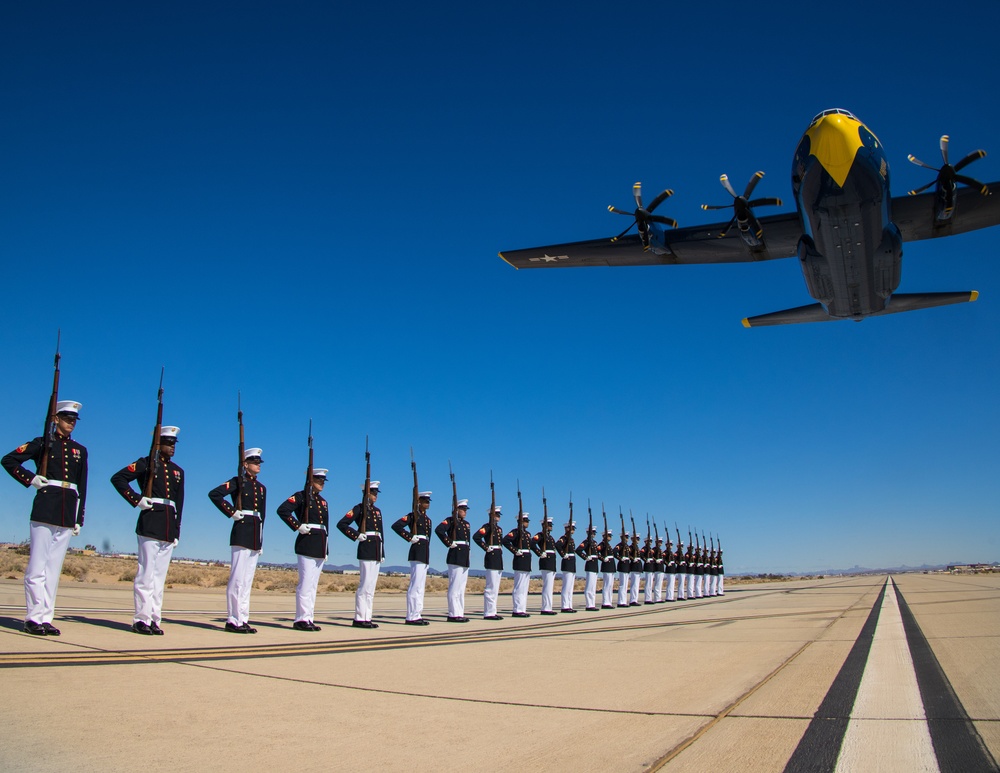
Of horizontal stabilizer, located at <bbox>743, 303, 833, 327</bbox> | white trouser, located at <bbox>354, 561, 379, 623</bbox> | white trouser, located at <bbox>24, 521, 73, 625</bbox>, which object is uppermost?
horizontal stabilizer, located at <bbox>743, 303, 833, 327</bbox>

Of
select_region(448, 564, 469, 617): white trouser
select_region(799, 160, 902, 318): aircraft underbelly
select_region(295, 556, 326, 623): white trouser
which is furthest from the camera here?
select_region(448, 564, 469, 617): white trouser

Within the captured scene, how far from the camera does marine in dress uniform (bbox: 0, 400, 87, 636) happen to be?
22.7 ft

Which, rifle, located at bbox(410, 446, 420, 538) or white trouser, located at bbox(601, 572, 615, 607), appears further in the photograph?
white trouser, located at bbox(601, 572, 615, 607)

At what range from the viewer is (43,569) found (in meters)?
7.10

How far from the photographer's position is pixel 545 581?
18969mm

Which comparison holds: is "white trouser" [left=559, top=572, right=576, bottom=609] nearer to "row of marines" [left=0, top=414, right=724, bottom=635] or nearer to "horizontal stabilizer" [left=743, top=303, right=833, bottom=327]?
"row of marines" [left=0, top=414, right=724, bottom=635]

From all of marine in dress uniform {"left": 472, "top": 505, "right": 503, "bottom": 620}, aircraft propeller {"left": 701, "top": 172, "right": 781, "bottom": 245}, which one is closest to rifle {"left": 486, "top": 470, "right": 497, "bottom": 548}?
marine in dress uniform {"left": 472, "top": 505, "right": 503, "bottom": 620}

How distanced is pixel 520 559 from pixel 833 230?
11.5 meters

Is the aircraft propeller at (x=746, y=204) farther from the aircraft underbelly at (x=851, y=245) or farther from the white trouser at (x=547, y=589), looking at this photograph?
the white trouser at (x=547, y=589)

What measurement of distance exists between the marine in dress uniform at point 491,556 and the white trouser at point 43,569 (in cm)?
941

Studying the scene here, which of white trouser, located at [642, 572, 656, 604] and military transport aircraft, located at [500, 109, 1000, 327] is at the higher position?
military transport aircraft, located at [500, 109, 1000, 327]

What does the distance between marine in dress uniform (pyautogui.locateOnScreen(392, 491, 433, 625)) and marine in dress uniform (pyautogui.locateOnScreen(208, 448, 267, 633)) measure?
3944 millimetres

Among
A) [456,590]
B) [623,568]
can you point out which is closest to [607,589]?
[623,568]

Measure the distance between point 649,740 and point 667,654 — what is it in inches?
182
